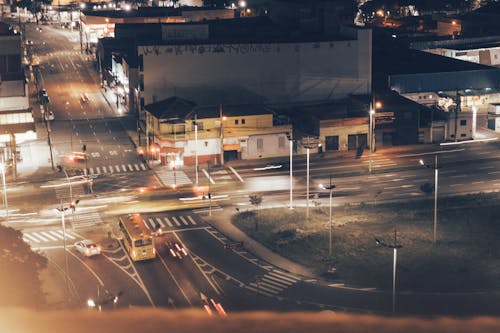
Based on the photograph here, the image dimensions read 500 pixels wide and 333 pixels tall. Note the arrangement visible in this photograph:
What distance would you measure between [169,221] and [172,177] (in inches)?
708

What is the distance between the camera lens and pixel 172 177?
10875 centimetres

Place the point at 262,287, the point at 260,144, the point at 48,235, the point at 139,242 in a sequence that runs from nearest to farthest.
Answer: the point at 262,287 → the point at 139,242 → the point at 48,235 → the point at 260,144

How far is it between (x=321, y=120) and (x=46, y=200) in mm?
39790

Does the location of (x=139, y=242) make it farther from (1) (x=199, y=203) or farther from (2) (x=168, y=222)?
(1) (x=199, y=203)

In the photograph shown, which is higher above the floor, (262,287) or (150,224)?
(150,224)

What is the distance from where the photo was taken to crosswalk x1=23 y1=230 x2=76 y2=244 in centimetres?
8625

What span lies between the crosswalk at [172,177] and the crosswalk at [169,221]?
13.4 metres

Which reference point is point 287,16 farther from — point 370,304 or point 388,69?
point 370,304

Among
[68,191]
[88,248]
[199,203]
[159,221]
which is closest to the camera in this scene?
[88,248]

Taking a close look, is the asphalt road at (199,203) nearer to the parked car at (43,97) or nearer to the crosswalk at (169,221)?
the crosswalk at (169,221)

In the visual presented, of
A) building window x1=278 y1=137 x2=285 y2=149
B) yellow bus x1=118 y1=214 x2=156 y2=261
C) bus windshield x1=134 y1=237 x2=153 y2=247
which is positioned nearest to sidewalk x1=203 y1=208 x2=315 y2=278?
yellow bus x1=118 y1=214 x2=156 y2=261

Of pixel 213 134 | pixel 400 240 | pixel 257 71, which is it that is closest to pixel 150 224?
pixel 400 240

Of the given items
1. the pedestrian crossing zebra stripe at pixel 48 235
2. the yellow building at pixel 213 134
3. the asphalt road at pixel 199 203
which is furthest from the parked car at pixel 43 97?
the pedestrian crossing zebra stripe at pixel 48 235

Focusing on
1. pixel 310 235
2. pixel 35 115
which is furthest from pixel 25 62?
pixel 310 235
